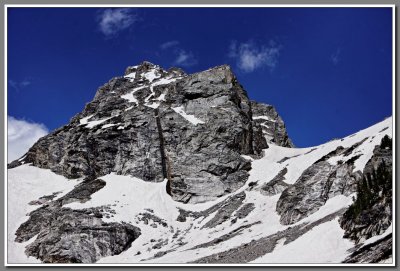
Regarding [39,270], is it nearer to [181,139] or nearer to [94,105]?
[181,139]

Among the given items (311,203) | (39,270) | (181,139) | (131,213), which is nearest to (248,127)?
(181,139)

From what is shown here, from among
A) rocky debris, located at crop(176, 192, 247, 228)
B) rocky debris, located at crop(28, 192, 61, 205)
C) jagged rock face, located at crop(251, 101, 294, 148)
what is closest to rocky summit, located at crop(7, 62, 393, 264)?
rocky debris, located at crop(176, 192, 247, 228)

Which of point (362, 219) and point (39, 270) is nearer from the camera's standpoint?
point (39, 270)

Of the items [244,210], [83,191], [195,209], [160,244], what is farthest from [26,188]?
[244,210]

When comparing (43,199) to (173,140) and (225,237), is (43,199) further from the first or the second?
(225,237)

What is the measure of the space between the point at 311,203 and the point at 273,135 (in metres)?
75.7

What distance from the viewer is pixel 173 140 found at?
88.2m

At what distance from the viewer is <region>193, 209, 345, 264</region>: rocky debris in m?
42.3

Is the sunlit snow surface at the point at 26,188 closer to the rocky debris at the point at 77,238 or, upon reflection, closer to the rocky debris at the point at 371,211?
the rocky debris at the point at 77,238

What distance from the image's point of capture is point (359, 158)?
57.5 m

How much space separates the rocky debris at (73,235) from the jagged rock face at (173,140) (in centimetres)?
1644

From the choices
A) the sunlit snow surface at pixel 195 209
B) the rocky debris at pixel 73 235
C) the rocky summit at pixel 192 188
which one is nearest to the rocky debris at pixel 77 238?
the rocky debris at pixel 73 235

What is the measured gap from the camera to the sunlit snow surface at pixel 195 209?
1578 inches

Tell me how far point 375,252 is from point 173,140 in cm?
6158
